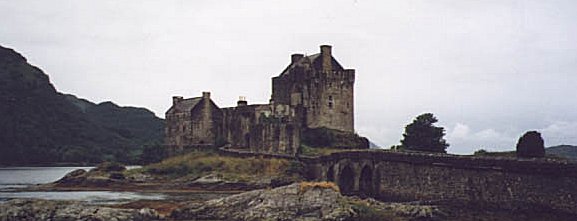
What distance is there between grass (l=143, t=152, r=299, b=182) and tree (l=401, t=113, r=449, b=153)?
10.6 meters

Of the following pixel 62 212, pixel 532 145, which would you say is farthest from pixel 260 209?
pixel 532 145

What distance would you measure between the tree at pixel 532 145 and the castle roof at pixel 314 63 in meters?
32.6

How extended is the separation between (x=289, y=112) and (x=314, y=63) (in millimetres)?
6265

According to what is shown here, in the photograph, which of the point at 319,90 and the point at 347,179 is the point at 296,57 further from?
the point at 347,179

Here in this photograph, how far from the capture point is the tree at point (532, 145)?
49.3 metres

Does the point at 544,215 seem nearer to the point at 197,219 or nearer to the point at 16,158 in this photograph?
the point at 197,219

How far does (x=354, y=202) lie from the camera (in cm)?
4706

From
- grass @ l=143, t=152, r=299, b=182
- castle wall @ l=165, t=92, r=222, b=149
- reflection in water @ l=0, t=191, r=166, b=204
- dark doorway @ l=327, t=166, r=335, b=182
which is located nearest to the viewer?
reflection in water @ l=0, t=191, r=166, b=204

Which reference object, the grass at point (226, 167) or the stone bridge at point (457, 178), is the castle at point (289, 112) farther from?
the stone bridge at point (457, 178)

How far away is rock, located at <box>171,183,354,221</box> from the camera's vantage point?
44.3 meters

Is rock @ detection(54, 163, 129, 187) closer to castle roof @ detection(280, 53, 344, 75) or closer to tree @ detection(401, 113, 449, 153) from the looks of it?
castle roof @ detection(280, 53, 344, 75)

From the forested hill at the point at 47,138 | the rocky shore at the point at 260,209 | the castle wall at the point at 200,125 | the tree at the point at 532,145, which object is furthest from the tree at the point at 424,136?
the forested hill at the point at 47,138

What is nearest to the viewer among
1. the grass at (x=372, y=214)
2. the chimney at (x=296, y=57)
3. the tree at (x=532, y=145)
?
the grass at (x=372, y=214)

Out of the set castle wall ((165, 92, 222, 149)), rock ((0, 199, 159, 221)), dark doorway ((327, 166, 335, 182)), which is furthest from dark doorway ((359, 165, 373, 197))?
castle wall ((165, 92, 222, 149))
